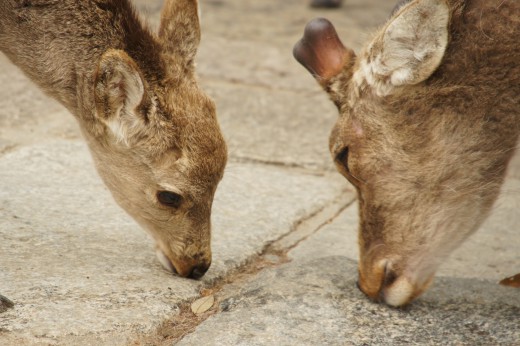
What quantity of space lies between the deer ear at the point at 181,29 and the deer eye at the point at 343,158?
0.91 metres

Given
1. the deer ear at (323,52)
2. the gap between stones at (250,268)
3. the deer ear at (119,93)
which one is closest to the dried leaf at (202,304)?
the gap between stones at (250,268)

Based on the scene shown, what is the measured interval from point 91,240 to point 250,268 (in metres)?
0.83

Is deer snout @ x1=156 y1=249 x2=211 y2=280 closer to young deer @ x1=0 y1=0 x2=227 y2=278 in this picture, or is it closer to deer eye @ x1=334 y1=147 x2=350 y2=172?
young deer @ x1=0 y1=0 x2=227 y2=278

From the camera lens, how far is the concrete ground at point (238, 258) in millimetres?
4020

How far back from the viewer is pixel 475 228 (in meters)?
4.57

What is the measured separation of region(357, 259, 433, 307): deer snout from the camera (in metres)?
4.39

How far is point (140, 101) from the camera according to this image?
4504 millimetres

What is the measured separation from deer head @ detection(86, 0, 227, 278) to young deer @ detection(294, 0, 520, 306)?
660mm

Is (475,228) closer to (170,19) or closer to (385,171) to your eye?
(385,171)

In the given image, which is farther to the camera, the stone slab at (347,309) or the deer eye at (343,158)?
the deer eye at (343,158)

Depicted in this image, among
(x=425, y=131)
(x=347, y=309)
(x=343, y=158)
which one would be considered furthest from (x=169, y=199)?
(x=425, y=131)

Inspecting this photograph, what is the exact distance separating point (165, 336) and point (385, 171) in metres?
1.29

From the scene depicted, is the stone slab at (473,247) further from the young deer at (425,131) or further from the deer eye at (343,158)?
the deer eye at (343,158)

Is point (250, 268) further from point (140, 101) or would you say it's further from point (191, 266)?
point (140, 101)
